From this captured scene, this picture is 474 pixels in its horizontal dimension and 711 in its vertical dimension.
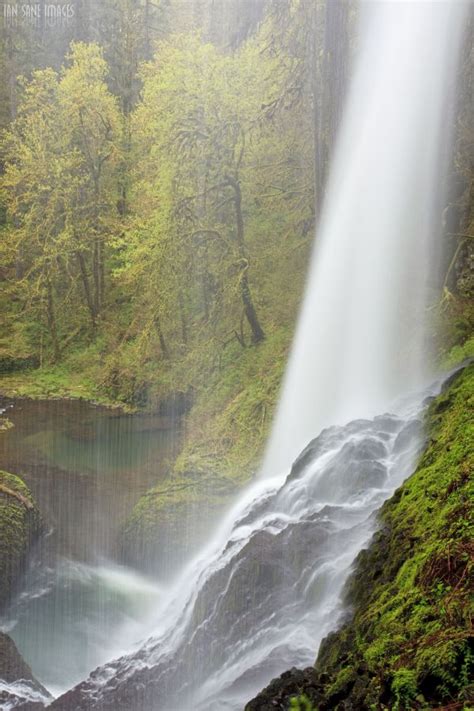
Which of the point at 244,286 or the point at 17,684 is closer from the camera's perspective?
the point at 17,684

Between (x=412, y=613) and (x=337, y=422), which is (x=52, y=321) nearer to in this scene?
(x=337, y=422)

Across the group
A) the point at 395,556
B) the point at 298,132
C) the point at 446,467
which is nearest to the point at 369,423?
the point at 446,467

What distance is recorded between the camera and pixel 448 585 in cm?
281

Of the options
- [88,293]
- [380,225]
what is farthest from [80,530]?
[88,293]

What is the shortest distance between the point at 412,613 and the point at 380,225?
725 centimetres

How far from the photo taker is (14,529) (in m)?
7.70

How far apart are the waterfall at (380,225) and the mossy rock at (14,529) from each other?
3.51 m

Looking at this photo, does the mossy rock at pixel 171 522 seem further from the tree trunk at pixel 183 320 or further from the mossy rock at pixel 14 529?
the tree trunk at pixel 183 320

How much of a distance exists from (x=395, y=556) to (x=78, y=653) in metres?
4.43

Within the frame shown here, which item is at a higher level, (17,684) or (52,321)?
(52,321)

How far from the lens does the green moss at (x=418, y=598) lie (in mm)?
2348

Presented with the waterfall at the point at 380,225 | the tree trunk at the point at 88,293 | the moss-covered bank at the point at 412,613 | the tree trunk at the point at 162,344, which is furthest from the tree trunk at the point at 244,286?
the moss-covered bank at the point at 412,613

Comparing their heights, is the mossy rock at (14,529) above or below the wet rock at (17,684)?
above

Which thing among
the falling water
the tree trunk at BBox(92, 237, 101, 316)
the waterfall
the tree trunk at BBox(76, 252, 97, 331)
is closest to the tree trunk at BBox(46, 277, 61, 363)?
the tree trunk at BBox(76, 252, 97, 331)
